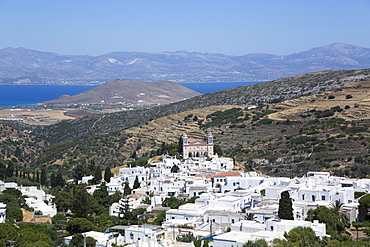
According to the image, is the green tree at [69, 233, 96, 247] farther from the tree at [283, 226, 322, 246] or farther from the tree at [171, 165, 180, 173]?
the tree at [171, 165, 180, 173]

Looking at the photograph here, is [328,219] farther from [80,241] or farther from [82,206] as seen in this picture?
[82,206]

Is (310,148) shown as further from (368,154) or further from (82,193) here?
(82,193)

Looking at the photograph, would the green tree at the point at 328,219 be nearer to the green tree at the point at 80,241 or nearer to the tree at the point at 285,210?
the tree at the point at 285,210

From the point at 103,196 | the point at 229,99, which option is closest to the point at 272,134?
the point at 103,196

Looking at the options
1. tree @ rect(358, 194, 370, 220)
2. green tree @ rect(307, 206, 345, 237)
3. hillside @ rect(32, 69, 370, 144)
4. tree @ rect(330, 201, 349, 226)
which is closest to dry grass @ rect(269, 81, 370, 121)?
hillside @ rect(32, 69, 370, 144)

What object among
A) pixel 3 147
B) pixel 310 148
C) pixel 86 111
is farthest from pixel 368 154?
pixel 86 111

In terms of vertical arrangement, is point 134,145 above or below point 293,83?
below

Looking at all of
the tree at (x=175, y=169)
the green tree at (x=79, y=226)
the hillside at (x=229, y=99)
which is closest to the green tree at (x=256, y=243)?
the green tree at (x=79, y=226)
